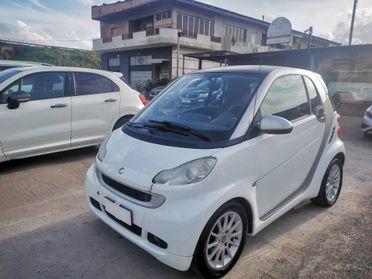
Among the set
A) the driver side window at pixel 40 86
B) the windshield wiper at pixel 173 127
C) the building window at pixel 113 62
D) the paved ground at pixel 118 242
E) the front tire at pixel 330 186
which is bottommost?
the paved ground at pixel 118 242

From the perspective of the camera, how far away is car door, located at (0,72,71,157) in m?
4.62

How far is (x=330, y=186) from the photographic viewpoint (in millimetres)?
3818

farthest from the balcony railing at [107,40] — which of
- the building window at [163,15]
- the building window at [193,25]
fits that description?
the building window at [193,25]

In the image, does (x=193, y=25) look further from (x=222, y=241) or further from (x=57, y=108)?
(x=222, y=241)

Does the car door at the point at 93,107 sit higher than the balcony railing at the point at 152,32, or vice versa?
the balcony railing at the point at 152,32

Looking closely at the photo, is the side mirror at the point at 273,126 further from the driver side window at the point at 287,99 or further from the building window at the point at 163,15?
the building window at the point at 163,15

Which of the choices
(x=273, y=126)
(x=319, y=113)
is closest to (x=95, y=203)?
(x=273, y=126)

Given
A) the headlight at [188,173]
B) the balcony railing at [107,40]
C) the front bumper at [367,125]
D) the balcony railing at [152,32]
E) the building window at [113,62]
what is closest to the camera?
the headlight at [188,173]

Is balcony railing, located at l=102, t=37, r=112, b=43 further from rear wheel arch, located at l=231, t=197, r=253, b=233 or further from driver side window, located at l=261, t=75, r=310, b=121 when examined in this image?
rear wheel arch, located at l=231, t=197, r=253, b=233

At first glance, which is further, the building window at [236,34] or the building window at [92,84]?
the building window at [236,34]

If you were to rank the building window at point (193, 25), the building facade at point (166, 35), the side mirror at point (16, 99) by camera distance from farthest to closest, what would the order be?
the building window at point (193, 25), the building facade at point (166, 35), the side mirror at point (16, 99)

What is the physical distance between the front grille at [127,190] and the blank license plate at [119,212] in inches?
4.6

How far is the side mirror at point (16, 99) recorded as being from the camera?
14.9 feet

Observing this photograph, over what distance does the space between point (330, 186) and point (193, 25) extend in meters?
27.6
